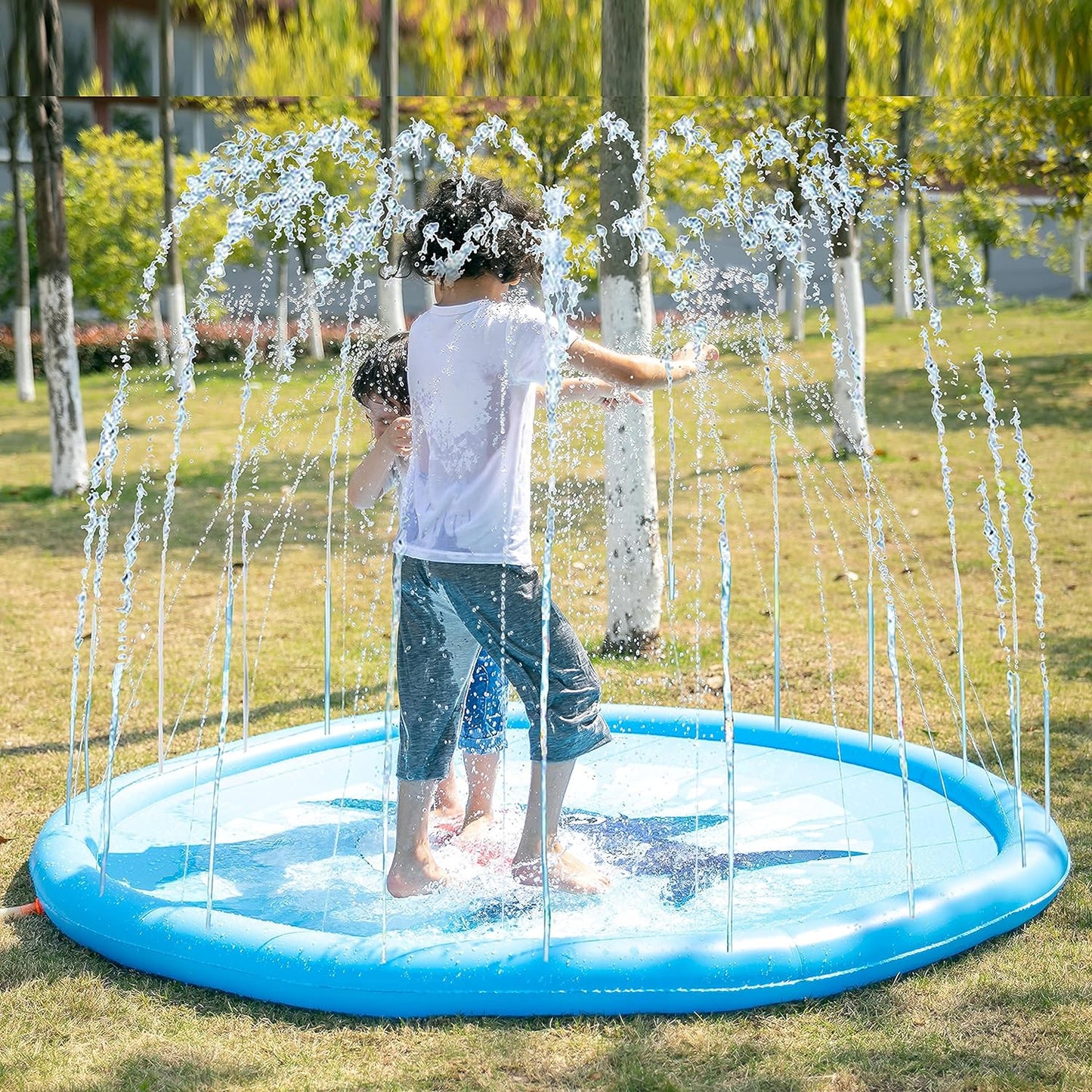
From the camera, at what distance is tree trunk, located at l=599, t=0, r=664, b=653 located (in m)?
5.73

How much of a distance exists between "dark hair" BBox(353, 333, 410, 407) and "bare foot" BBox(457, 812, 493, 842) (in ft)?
3.74

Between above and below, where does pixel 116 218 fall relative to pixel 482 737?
above

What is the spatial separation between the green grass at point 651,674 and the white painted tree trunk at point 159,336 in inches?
34.3

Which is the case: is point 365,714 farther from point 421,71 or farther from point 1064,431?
point 1064,431

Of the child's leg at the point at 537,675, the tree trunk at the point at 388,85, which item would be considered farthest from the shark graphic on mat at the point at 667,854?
the tree trunk at the point at 388,85

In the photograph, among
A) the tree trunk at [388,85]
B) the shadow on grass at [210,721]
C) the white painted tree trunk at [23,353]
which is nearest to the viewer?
the shadow on grass at [210,721]

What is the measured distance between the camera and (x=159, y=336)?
55.1 ft

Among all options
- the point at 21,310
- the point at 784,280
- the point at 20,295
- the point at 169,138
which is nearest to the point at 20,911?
the point at 169,138

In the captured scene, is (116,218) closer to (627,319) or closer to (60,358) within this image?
(60,358)

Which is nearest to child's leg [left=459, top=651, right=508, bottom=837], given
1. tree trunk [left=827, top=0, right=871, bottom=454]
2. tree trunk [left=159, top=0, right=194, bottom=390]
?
tree trunk [left=159, top=0, right=194, bottom=390]

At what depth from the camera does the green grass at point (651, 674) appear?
9.18ft

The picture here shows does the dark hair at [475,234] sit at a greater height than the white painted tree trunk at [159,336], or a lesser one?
greater

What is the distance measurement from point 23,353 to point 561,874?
13.4 m

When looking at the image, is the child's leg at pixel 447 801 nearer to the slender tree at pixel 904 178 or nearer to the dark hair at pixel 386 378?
the dark hair at pixel 386 378
